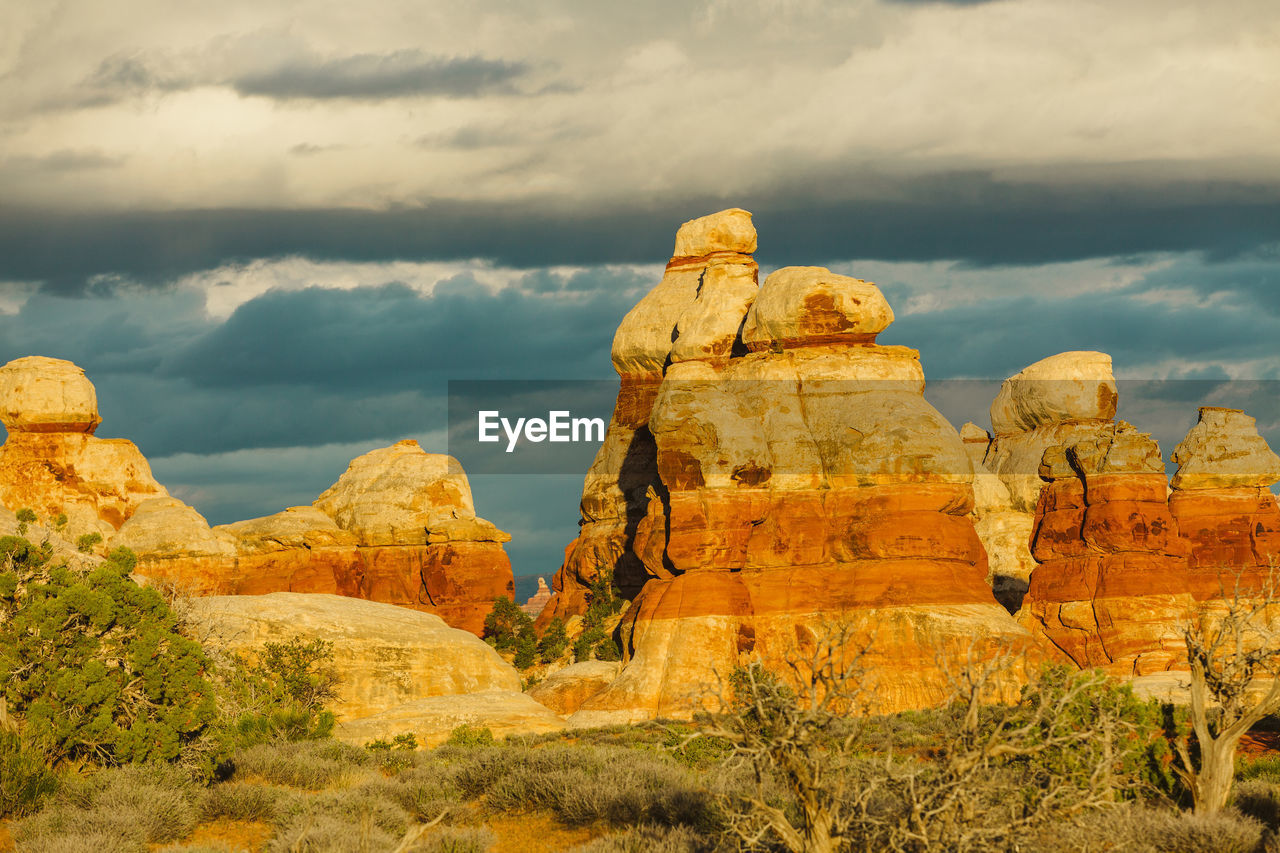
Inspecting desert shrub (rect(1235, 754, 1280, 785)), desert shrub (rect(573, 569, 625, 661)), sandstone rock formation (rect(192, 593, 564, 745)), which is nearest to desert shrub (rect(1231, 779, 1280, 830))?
desert shrub (rect(1235, 754, 1280, 785))

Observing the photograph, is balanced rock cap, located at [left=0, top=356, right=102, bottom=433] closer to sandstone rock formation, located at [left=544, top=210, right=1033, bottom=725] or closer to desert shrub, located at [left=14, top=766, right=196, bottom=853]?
sandstone rock formation, located at [left=544, top=210, right=1033, bottom=725]

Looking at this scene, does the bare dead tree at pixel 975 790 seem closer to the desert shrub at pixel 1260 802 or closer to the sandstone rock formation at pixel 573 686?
the desert shrub at pixel 1260 802

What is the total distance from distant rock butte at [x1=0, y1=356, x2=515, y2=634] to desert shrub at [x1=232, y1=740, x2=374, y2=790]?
40.5m

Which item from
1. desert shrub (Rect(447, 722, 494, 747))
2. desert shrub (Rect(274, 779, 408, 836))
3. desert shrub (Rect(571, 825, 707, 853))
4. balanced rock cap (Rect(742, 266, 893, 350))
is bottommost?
desert shrub (Rect(447, 722, 494, 747))

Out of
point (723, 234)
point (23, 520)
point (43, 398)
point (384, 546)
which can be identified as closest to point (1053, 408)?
point (723, 234)

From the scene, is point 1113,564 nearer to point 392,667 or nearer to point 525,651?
point 525,651

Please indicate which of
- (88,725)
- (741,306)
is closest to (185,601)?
(88,725)

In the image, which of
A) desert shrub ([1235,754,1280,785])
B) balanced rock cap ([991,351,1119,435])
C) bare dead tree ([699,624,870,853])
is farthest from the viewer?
balanced rock cap ([991,351,1119,435])

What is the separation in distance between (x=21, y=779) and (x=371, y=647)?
23447 mm

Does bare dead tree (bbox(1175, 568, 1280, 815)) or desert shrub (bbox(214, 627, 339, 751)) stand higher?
bare dead tree (bbox(1175, 568, 1280, 815))

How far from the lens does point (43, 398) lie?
74.5m

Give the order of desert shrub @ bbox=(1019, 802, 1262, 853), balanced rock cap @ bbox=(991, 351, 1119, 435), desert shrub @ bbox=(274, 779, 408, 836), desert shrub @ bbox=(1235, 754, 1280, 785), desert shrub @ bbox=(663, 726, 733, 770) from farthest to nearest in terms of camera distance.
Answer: balanced rock cap @ bbox=(991, 351, 1119, 435)
desert shrub @ bbox=(663, 726, 733, 770)
desert shrub @ bbox=(1235, 754, 1280, 785)
desert shrub @ bbox=(274, 779, 408, 836)
desert shrub @ bbox=(1019, 802, 1262, 853)

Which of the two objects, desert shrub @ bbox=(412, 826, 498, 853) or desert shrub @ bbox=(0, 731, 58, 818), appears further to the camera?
desert shrub @ bbox=(0, 731, 58, 818)

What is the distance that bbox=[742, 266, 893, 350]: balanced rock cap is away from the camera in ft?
185
